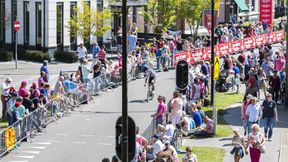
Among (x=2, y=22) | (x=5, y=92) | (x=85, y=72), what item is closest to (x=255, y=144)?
(x=5, y=92)

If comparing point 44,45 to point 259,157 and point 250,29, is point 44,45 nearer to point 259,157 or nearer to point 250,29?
point 250,29

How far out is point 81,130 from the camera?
2714 centimetres

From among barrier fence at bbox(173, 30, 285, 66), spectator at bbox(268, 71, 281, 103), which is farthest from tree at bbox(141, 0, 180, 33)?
spectator at bbox(268, 71, 281, 103)

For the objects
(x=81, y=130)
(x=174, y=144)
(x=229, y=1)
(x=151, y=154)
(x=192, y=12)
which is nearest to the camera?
(x=151, y=154)

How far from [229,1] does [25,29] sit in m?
29.3

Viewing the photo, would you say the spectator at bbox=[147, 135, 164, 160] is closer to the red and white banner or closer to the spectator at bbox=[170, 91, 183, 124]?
the spectator at bbox=[170, 91, 183, 124]

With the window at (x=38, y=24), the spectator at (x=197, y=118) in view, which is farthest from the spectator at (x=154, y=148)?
the window at (x=38, y=24)

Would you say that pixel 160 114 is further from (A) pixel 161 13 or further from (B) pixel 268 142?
(A) pixel 161 13

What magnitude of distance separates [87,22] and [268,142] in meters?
22.2

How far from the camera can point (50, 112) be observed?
27.8 metres

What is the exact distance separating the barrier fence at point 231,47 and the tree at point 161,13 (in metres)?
5.46

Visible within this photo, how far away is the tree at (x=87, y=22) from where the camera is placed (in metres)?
45.7

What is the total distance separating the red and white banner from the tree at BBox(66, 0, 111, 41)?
1761 cm

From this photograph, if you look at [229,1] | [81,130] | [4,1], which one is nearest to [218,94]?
[81,130]
